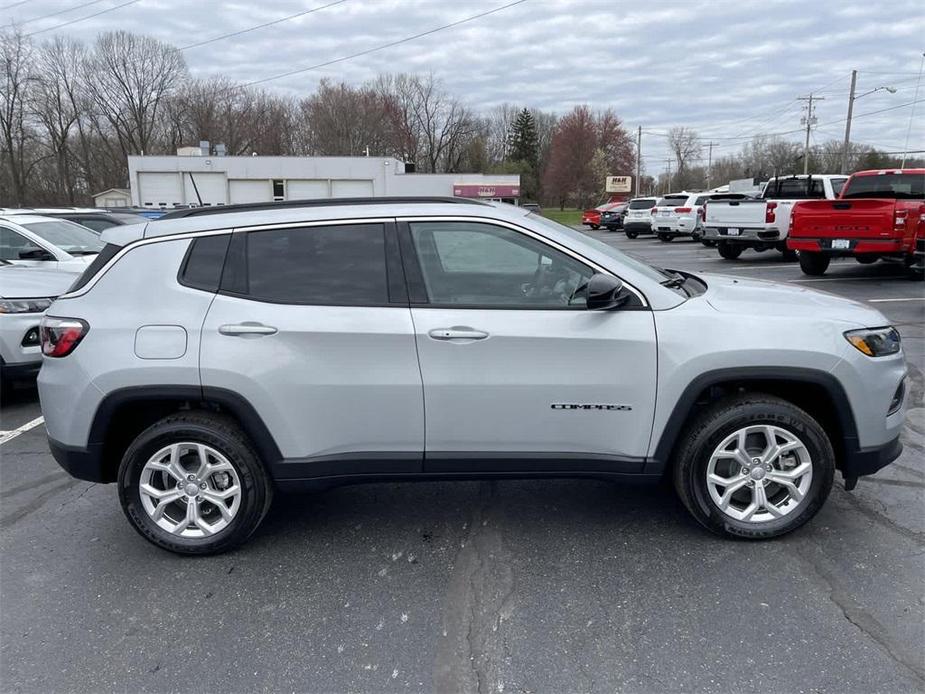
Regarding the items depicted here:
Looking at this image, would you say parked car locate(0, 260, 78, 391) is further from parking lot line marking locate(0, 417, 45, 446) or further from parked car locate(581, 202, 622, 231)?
parked car locate(581, 202, 622, 231)

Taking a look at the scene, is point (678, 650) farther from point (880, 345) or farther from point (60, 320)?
point (60, 320)

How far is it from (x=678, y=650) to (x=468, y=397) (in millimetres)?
1383

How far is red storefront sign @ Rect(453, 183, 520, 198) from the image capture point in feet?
175

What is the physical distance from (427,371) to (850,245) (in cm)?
1124

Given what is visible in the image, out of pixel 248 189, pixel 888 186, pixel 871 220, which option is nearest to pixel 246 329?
pixel 871 220

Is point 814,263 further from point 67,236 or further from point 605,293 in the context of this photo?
point 67,236

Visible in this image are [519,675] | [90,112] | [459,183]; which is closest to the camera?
[519,675]

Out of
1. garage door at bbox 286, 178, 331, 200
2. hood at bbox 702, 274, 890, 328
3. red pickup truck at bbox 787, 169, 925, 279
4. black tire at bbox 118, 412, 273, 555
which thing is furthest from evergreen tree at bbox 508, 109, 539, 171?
black tire at bbox 118, 412, 273, 555

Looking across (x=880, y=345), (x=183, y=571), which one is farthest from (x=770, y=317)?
(x=183, y=571)

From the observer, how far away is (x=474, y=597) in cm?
303

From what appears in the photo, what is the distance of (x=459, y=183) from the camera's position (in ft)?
178

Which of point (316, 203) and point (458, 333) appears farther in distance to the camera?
point (316, 203)

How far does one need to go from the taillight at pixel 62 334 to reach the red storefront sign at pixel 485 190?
50.3 meters

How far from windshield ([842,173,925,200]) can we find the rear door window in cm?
1184
